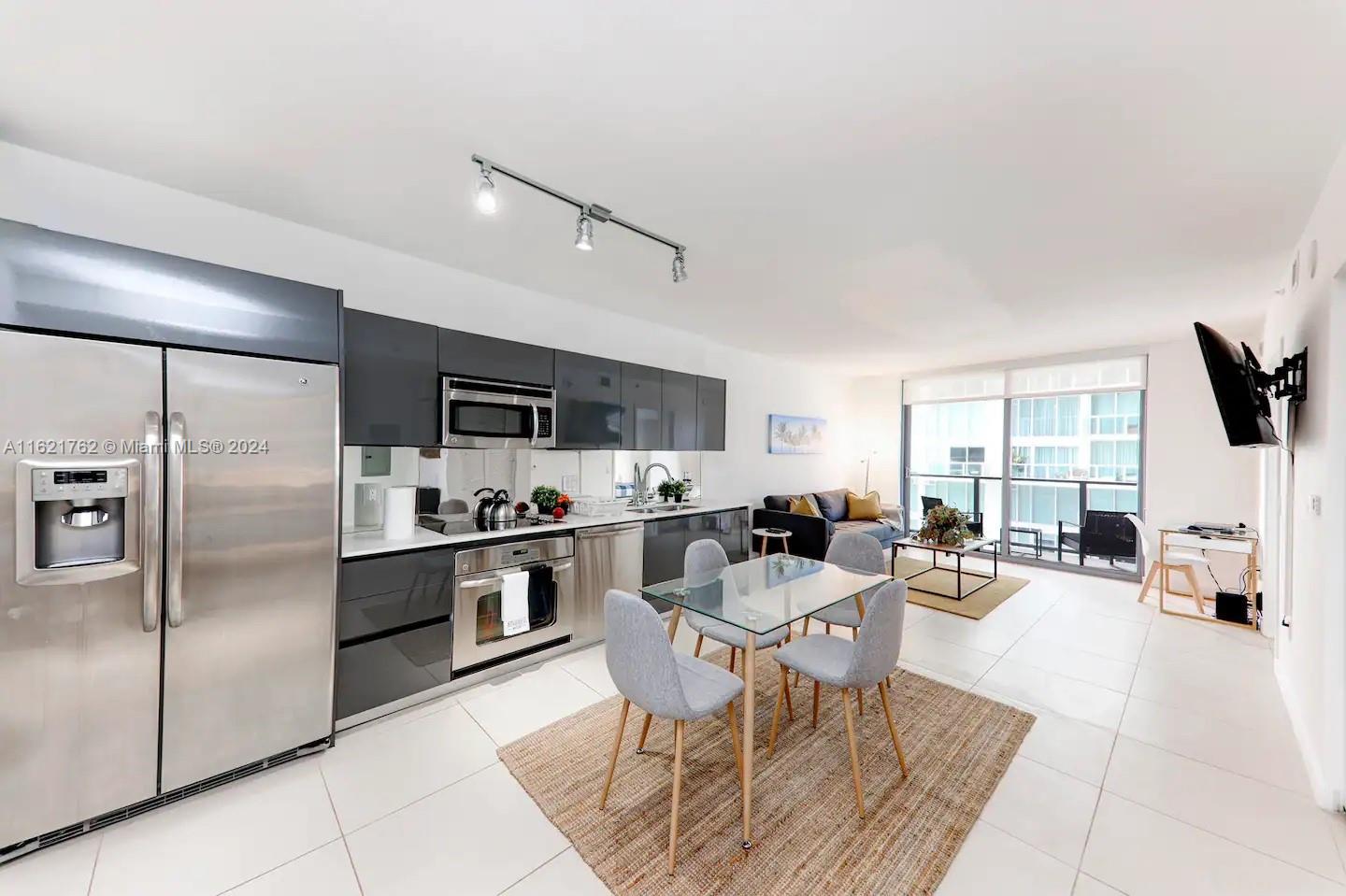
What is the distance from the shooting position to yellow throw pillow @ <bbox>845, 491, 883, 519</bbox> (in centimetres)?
664

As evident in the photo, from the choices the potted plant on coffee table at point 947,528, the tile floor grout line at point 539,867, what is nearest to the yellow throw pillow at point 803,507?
→ the potted plant on coffee table at point 947,528

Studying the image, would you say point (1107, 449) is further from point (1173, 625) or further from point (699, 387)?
point (699, 387)

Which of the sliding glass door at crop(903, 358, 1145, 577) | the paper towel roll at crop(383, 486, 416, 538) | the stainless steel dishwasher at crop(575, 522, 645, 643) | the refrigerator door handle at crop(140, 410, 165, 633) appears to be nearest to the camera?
the refrigerator door handle at crop(140, 410, 165, 633)

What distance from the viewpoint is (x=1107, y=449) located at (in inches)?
228

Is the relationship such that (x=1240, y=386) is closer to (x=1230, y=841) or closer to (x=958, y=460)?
(x=1230, y=841)

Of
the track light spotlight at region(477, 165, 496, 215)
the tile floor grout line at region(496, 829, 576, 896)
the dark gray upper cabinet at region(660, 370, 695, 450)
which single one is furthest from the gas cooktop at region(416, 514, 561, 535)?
the track light spotlight at region(477, 165, 496, 215)

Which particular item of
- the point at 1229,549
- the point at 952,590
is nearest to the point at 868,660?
the point at 952,590

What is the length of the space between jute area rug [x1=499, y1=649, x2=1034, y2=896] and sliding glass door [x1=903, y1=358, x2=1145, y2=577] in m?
4.36

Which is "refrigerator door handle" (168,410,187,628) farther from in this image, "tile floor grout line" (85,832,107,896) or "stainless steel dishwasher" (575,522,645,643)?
"stainless steel dishwasher" (575,522,645,643)

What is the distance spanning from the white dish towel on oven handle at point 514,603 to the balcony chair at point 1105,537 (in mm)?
6184

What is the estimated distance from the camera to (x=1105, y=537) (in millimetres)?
5613

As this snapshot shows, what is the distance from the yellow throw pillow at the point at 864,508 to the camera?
21.8ft

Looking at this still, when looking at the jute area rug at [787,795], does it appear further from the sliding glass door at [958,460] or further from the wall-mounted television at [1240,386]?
the sliding glass door at [958,460]

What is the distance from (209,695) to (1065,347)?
24.5 feet
